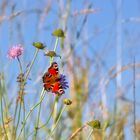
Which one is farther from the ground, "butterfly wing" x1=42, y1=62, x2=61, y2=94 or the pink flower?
the pink flower

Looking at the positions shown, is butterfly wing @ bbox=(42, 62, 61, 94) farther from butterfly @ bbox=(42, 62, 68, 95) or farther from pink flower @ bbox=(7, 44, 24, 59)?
pink flower @ bbox=(7, 44, 24, 59)

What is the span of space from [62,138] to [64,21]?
36 cm

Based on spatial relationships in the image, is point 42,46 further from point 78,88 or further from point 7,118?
point 78,88

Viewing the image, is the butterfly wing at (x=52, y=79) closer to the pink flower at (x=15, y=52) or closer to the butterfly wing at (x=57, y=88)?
the butterfly wing at (x=57, y=88)

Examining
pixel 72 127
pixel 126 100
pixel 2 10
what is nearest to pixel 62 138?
pixel 72 127

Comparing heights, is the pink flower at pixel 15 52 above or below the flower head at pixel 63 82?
Result: above

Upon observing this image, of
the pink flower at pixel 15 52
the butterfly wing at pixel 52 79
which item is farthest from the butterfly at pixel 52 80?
the pink flower at pixel 15 52

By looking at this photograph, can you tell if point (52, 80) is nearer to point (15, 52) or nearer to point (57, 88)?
point (57, 88)

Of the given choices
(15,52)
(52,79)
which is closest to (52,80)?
(52,79)

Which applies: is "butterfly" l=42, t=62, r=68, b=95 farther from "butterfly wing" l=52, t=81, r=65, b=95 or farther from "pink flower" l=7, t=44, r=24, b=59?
"pink flower" l=7, t=44, r=24, b=59

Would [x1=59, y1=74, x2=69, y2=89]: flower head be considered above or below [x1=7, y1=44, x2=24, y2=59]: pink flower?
below

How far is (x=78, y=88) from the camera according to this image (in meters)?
1.91

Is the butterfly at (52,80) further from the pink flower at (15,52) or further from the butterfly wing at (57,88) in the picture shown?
the pink flower at (15,52)

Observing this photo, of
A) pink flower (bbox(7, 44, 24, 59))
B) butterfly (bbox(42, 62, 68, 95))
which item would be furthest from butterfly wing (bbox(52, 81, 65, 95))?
pink flower (bbox(7, 44, 24, 59))
